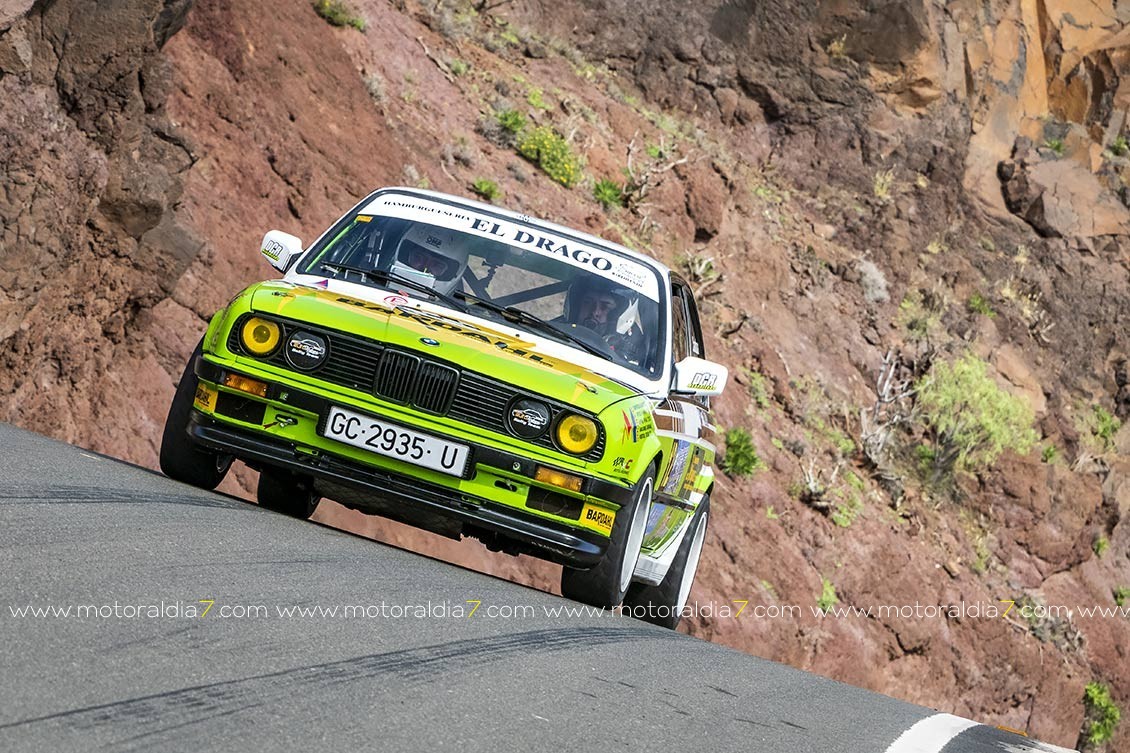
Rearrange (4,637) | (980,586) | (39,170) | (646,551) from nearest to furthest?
(4,637), (646,551), (39,170), (980,586)

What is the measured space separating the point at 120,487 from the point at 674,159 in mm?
22531

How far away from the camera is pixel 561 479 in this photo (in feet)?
24.5

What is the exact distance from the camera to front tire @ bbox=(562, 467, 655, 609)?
763cm

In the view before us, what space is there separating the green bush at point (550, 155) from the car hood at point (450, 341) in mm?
17650

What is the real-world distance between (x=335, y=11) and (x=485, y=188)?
3.47 m

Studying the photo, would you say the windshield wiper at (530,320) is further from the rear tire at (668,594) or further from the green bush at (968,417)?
the green bush at (968,417)

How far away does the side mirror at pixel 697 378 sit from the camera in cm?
871

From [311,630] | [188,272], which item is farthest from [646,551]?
[188,272]

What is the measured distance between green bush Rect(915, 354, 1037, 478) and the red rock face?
0.48 metres

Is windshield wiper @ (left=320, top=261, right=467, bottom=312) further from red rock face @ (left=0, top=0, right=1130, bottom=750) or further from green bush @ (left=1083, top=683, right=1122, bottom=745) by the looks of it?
green bush @ (left=1083, top=683, right=1122, bottom=745)

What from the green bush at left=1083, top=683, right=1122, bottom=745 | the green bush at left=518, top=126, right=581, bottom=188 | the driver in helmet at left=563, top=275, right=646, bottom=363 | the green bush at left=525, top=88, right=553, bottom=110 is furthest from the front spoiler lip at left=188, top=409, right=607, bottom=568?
the green bush at left=1083, top=683, right=1122, bottom=745

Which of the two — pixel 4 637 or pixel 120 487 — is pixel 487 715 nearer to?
pixel 4 637

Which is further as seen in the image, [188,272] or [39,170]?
[188,272]

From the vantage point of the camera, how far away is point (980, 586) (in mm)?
27359
